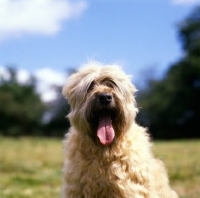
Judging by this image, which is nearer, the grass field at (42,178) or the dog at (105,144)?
the dog at (105,144)

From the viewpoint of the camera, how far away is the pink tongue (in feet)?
18.2

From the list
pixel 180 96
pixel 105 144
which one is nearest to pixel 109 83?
pixel 105 144

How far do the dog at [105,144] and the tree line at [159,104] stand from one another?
34.6 metres

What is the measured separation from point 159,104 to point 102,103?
43.7m

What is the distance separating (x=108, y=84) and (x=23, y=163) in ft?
27.4

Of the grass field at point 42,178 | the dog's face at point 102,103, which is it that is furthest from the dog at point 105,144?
the grass field at point 42,178

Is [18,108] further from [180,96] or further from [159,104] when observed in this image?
[180,96]

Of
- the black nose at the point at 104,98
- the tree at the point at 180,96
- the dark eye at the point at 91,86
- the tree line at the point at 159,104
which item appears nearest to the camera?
the black nose at the point at 104,98

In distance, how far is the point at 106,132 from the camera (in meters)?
5.59

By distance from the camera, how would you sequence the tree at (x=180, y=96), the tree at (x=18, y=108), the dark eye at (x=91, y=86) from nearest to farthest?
the dark eye at (x=91, y=86) < the tree at (x=180, y=96) < the tree at (x=18, y=108)

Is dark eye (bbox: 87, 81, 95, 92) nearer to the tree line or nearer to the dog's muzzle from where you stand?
the dog's muzzle

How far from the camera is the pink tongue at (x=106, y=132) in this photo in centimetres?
555

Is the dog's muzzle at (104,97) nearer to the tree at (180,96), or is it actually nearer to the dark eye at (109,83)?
the dark eye at (109,83)

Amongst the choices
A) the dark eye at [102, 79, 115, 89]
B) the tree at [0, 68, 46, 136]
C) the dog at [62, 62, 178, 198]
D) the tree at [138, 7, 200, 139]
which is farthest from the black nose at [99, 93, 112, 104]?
the tree at [0, 68, 46, 136]
